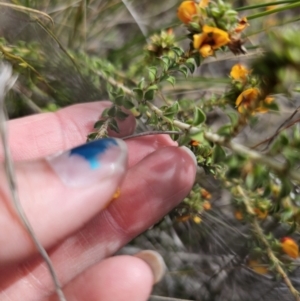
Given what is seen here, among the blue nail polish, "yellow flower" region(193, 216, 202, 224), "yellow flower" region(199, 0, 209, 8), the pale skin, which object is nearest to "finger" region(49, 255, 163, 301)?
the pale skin

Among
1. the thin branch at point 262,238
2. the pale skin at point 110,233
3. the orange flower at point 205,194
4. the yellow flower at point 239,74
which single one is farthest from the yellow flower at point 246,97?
the orange flower at point 205,194

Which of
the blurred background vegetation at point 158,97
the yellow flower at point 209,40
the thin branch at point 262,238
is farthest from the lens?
the blurred background vegetation at point 158,97

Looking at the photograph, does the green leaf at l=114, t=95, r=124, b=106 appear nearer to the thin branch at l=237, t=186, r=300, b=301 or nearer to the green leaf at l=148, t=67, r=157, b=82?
the green leaf at l=148, t=67, r=157, b=82

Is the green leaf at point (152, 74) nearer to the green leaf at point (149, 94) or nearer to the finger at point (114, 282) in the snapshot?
the green leaf at point (149, 94)

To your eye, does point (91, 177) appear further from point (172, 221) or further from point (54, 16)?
point (54, 16)

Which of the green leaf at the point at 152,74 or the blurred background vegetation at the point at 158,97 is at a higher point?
the green leaf at the point at 152,74

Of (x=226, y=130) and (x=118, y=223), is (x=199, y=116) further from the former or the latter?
(x=118, y=223)
